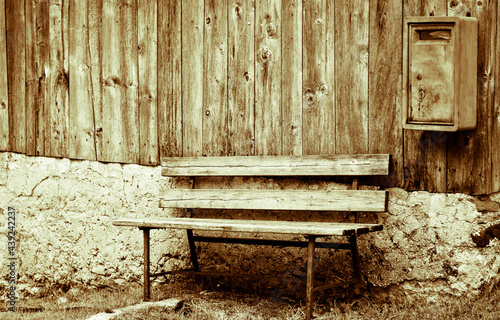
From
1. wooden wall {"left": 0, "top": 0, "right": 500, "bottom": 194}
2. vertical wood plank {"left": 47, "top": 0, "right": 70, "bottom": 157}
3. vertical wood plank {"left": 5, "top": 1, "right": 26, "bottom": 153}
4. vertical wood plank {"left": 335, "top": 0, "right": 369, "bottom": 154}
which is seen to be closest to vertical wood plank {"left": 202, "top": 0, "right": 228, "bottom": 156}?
wooden wall {"left": 0, "top": 0, "right": 500, "bottom": 194}

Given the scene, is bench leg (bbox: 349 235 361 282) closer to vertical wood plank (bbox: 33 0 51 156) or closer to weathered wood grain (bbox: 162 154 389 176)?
weathered wood grain (bbox: 162 154 389 176)

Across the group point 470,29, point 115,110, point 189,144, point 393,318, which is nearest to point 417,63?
point 470,29

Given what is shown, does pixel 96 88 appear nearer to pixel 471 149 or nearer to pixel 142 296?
pixel 142 296

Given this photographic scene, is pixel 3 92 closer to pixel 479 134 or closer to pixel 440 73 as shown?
pixel 440 73

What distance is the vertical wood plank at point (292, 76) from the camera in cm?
463

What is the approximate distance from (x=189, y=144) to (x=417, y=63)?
5.96 ft

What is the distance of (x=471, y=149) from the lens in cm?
411

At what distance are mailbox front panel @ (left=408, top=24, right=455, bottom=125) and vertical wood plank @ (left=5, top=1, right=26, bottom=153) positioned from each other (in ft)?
11.0

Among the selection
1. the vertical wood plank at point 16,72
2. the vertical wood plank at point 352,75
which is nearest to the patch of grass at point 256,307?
the vertical wood plank at point 352,75

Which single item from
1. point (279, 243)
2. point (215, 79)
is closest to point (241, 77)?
point (215, 79)

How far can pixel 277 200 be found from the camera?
4.61 metres

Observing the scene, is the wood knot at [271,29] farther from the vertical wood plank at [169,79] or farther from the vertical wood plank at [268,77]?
the vertical wood plank at [169,79]

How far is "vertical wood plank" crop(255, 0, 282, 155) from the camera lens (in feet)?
15.5

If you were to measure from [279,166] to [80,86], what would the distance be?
1910mm
